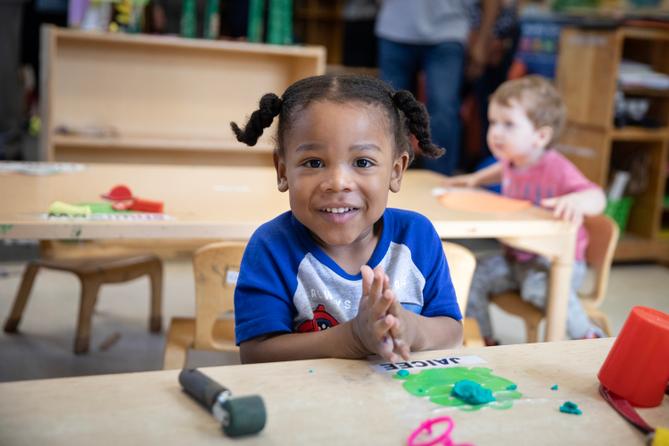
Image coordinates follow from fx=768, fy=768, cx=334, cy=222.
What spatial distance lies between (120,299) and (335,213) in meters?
2.55

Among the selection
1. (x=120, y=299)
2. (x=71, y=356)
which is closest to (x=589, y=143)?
(x=120, y=299)

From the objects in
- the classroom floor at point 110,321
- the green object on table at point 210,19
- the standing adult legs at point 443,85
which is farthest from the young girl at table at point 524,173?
the green object on table at point 210,19

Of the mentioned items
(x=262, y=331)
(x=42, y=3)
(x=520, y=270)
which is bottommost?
(x=520, y=270)

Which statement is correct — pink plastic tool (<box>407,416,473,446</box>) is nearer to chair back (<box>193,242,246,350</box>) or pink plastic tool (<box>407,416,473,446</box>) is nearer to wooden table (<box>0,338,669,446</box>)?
wooden table (<box>0,338,669,446</box>)

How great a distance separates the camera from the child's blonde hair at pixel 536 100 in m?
2.71

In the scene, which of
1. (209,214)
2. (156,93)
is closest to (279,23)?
(156,93)

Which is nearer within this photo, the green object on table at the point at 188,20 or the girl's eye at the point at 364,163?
the girl's eye at the point at 364,163

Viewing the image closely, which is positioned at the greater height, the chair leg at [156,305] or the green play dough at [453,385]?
the green play dough at [453,385]

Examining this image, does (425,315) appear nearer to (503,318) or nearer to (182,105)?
(503,318)

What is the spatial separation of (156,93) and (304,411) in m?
3.77

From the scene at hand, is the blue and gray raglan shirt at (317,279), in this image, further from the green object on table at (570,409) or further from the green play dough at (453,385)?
the green object on table at (570,409)

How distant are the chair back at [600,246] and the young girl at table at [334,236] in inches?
48.2

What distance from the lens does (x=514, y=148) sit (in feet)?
8.94

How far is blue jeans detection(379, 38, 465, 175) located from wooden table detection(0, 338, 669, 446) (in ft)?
10.3
